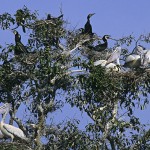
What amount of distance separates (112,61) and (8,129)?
2886 mm

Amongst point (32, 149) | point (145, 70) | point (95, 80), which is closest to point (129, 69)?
point (145, 70)

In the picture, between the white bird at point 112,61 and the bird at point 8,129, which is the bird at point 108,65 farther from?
the bird at point 8,129

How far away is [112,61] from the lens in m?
17.8

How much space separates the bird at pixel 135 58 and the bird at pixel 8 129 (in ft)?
10.3

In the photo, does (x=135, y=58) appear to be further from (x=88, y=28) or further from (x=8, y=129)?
(x=8, y=129)

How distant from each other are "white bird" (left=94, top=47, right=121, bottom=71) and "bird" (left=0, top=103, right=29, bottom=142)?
227cm

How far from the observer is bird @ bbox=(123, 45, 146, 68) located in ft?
59.6

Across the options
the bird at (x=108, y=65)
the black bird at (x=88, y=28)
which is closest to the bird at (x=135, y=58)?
the bird at (x=108, y=65)

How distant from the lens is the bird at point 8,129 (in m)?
17.0

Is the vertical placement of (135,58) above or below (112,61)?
above

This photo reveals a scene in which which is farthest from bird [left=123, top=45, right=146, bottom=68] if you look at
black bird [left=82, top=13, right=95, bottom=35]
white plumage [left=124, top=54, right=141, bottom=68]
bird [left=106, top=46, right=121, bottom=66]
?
black bird [left=82, top=13, right=95, bottom=35]

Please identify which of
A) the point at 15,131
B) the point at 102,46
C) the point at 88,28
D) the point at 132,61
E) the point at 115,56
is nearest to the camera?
the point at 15,131

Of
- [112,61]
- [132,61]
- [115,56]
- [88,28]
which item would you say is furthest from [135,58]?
[88,28]

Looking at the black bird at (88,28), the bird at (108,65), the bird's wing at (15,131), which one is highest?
the black bird at (88,28)
